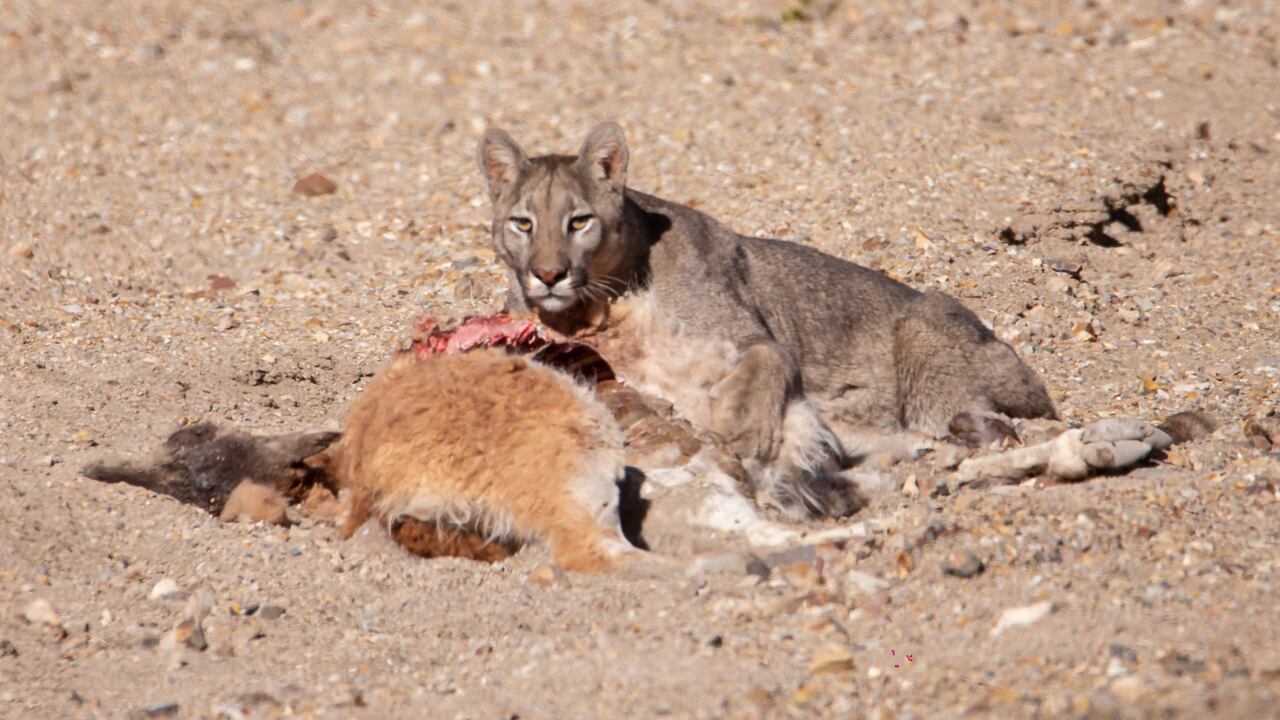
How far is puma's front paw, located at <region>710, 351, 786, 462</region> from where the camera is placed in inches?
226

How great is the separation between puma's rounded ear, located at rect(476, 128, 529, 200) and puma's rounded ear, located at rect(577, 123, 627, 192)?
306mm

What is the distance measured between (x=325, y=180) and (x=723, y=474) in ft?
18.3

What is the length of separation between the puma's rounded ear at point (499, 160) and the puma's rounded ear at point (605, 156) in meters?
0.31

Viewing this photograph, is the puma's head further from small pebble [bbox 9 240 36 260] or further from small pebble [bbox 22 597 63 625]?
small pebble [bbox 9 240 36 260]

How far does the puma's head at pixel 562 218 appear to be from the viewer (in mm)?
6012

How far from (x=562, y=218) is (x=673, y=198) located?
306 centimetres

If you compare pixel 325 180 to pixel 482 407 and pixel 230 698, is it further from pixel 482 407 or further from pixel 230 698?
pixel 230 698

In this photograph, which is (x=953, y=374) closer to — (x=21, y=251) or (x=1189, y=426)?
(x=1189, y=426)

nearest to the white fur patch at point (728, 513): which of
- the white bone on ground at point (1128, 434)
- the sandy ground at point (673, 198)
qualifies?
the sandy ground at point (673, 198)

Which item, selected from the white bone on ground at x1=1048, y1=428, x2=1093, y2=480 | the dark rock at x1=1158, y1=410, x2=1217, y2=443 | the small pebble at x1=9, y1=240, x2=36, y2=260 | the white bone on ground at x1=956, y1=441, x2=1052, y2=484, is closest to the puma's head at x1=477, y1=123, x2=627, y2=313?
the white bone on ground at x1=956, y1=441, x2=1052, y2=484

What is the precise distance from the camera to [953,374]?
6766 millimetres

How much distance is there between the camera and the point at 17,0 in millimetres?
12930

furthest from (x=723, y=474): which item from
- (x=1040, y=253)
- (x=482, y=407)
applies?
(x=1040, y=253)

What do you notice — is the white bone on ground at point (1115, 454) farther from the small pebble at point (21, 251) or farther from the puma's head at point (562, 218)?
the small pebble at point (21, 251)
